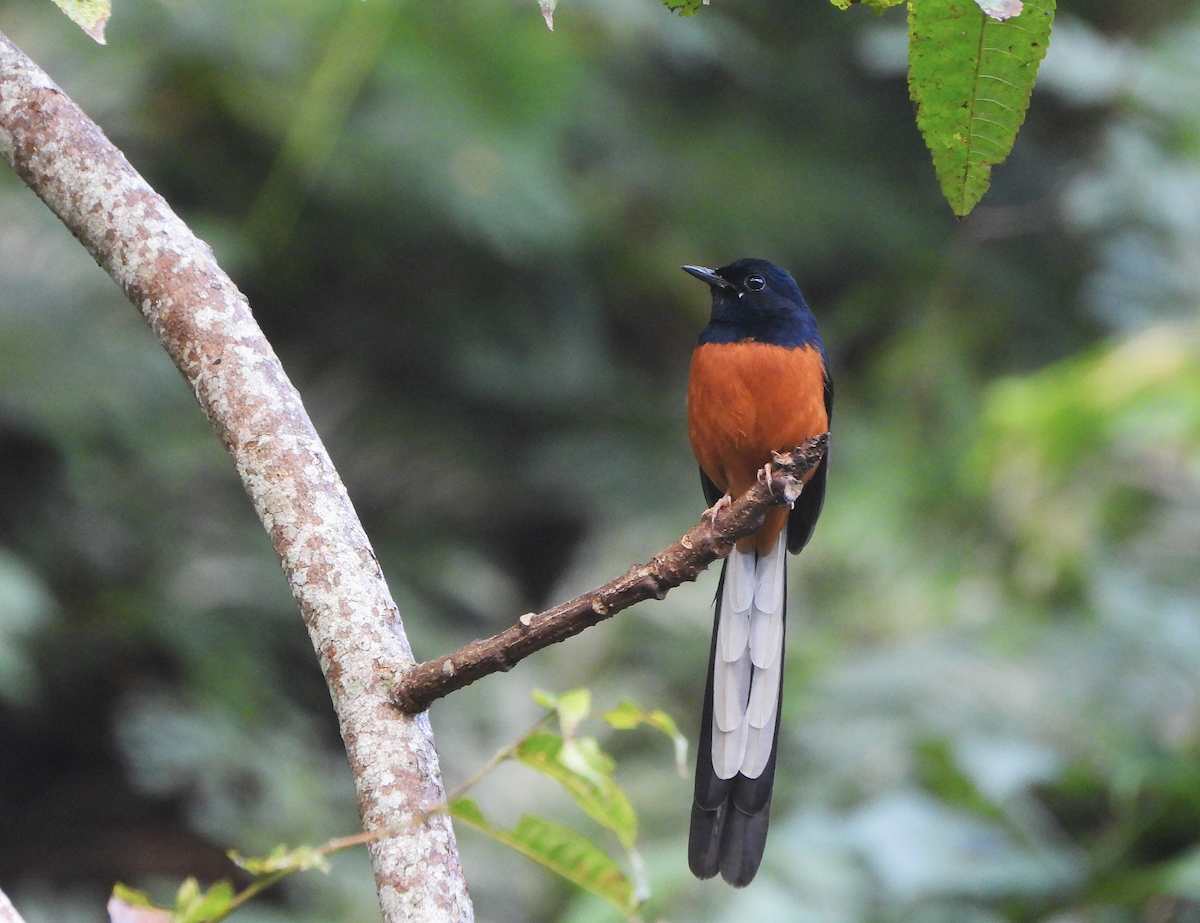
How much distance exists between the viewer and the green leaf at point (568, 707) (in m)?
1.27

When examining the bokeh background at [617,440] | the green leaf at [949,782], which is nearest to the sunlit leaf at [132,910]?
the bokeh background at [617,440]

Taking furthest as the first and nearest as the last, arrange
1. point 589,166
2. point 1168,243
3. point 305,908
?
1. point 589,166
2. point 1168,243
3. point 305,908

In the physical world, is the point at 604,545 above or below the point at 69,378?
above

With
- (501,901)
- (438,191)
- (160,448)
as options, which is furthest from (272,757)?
(438,191)

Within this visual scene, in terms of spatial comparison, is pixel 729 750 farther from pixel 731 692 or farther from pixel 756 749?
pixel 731 692

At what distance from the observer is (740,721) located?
2.21 metres

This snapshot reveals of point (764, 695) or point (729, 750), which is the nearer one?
point (729, 750)

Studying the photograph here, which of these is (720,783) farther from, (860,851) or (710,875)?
(860,851)

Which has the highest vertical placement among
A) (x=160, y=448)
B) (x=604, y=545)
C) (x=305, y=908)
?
(x=604, y=545)

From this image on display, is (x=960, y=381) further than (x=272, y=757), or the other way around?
(x=960, y=381)

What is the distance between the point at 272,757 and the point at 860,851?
71.4 inches

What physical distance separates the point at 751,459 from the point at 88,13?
1587mm

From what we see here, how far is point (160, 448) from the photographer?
4039 mm

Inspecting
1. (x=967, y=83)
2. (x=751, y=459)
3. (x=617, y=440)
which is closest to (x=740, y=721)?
(x=751, y=459)
